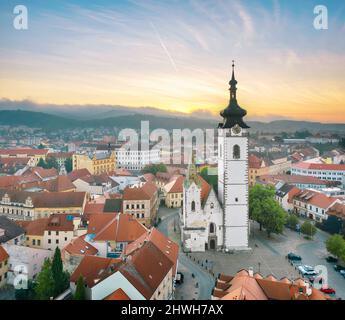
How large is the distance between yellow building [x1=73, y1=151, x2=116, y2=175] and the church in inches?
759

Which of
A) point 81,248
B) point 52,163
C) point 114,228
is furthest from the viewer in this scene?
point 52,163

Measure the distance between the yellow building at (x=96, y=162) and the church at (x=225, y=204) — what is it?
1928cm

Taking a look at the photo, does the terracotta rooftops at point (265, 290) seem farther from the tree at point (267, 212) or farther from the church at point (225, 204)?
the tree at point (267, 212)

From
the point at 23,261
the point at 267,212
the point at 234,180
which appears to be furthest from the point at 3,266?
the point at 267,212

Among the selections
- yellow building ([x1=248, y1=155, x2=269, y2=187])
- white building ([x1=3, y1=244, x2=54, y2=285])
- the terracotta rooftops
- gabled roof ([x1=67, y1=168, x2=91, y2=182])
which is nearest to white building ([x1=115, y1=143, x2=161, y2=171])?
yellow building ([x1=248, y1=155, x2=269, y2=187])

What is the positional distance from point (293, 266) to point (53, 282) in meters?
8.63

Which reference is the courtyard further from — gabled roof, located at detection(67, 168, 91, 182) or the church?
gabled roof, located at detection(67, 168, 91, 182)

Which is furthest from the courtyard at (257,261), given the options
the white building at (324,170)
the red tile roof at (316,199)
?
the white building at (324,170)

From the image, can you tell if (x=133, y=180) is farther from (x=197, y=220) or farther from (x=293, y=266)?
(x=293, y=266)

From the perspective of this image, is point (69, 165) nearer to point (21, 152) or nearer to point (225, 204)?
point (21, 152)

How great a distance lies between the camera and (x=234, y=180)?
16.9 metres

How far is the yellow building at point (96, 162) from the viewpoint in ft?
117

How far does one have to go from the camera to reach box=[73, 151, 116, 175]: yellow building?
117 feet

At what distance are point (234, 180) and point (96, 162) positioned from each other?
2147cm
